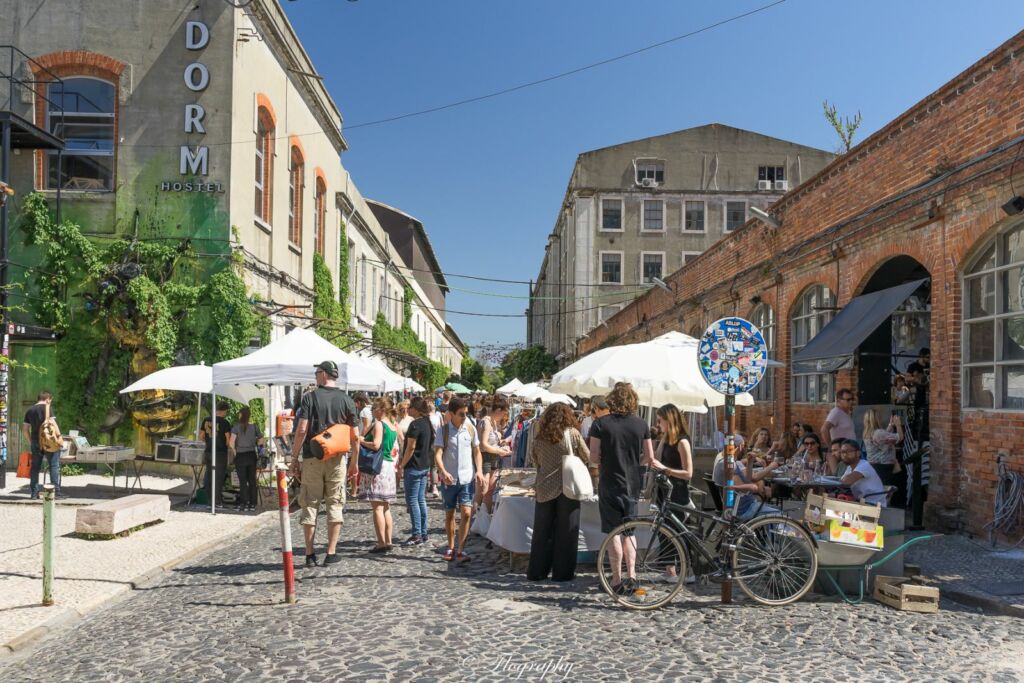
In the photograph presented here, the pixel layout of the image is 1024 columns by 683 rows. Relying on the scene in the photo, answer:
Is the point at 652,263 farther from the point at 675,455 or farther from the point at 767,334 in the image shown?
the point at 675,455

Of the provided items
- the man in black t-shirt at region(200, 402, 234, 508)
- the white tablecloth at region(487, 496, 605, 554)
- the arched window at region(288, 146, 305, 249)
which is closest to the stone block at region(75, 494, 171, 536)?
the man in black t-shirt at region(200, 402, 234, 508)

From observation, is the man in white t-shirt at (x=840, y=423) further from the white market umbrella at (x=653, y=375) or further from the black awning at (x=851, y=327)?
the white market umbrella at (x=653, y=375)

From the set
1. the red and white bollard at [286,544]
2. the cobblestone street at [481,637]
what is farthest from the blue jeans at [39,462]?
the red and white bollard at [286,544]

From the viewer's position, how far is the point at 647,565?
750 cm

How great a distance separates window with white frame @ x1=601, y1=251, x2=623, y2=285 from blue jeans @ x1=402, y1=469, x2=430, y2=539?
45.4 m

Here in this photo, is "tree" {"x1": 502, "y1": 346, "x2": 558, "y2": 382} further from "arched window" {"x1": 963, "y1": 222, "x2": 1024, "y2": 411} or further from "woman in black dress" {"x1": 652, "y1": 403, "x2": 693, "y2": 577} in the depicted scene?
"woman in black dress" {"x1": 652, "y1": 403, "x2": 693, "y2": 577}

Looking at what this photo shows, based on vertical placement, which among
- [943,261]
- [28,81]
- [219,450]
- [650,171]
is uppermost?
[650,171]

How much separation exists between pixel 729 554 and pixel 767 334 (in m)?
12.3

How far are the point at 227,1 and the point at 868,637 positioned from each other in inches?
649

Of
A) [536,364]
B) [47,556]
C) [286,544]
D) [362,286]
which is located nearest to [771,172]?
[536,364]

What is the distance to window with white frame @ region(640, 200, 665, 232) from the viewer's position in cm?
5472

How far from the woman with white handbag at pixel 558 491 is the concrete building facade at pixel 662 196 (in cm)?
4651

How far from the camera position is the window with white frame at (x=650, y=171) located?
180ft

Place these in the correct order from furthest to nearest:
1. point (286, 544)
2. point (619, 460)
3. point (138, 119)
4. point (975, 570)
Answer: point (138, 119)
point (975, 570)
point (619, 460)
point (286, 544)
